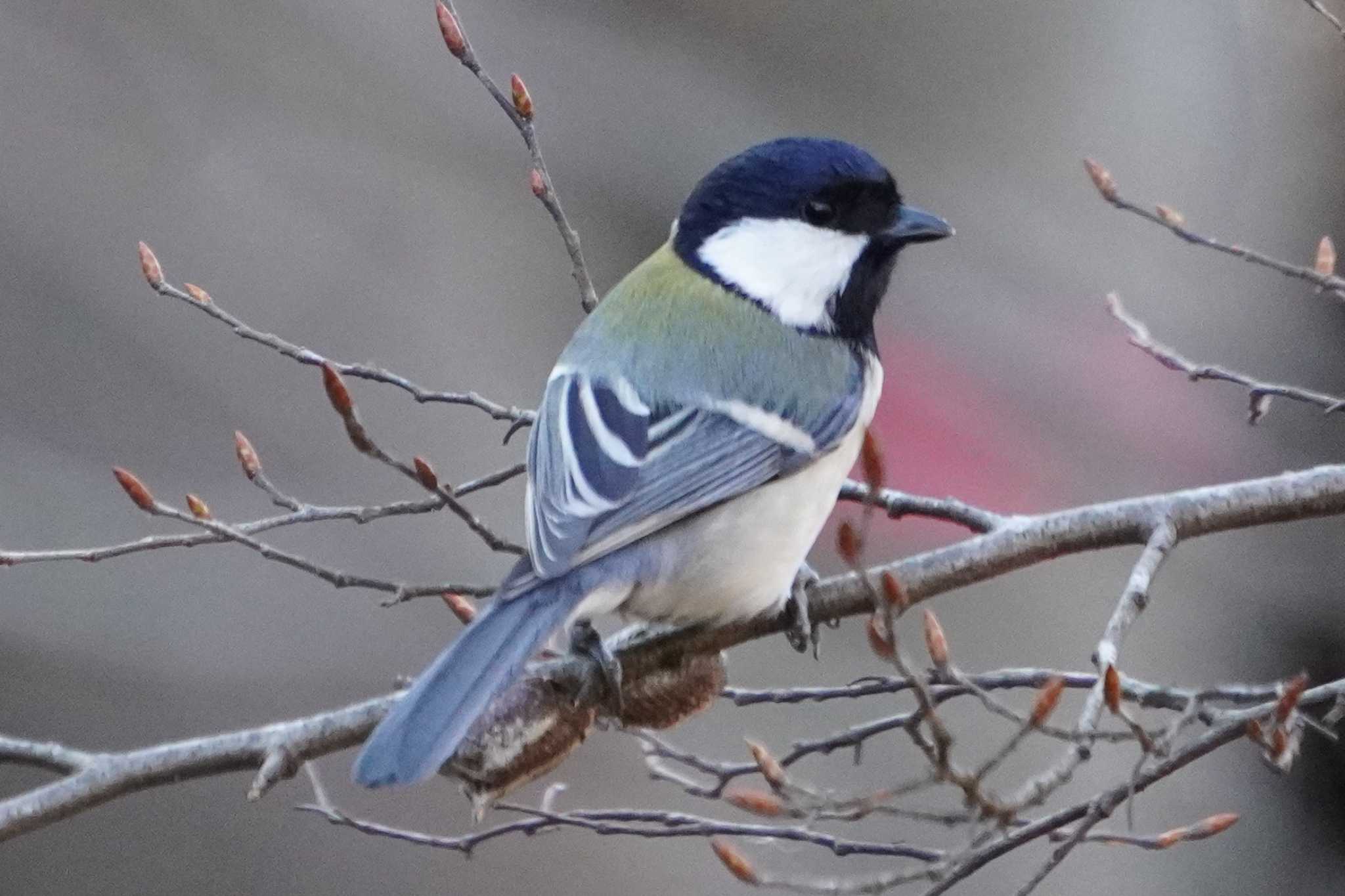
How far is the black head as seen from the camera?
212cm

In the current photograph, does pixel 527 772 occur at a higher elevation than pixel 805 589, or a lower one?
lower

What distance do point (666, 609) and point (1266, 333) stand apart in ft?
8.48

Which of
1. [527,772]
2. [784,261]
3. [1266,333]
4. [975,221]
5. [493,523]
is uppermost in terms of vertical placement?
[975,221]

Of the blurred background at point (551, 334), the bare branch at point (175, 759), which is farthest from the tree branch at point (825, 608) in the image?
the blurred background at point (551, 334)

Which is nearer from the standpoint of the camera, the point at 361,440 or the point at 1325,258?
the point at 361,440

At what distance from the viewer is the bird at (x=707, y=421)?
1.74 m

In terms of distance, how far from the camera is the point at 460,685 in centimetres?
159

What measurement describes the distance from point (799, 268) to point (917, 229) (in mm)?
167

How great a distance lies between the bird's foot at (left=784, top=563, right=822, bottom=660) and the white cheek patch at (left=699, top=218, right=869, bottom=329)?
1.19 feet

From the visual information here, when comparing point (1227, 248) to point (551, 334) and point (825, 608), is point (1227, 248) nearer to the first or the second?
point (825, 608)

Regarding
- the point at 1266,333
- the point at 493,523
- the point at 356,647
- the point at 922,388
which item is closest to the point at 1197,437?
the point at 1266,333

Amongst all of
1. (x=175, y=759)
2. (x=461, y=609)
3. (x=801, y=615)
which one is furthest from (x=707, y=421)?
(x=175, y=759)

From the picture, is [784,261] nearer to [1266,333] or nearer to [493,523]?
[493,523]

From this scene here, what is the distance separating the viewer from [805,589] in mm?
1944
